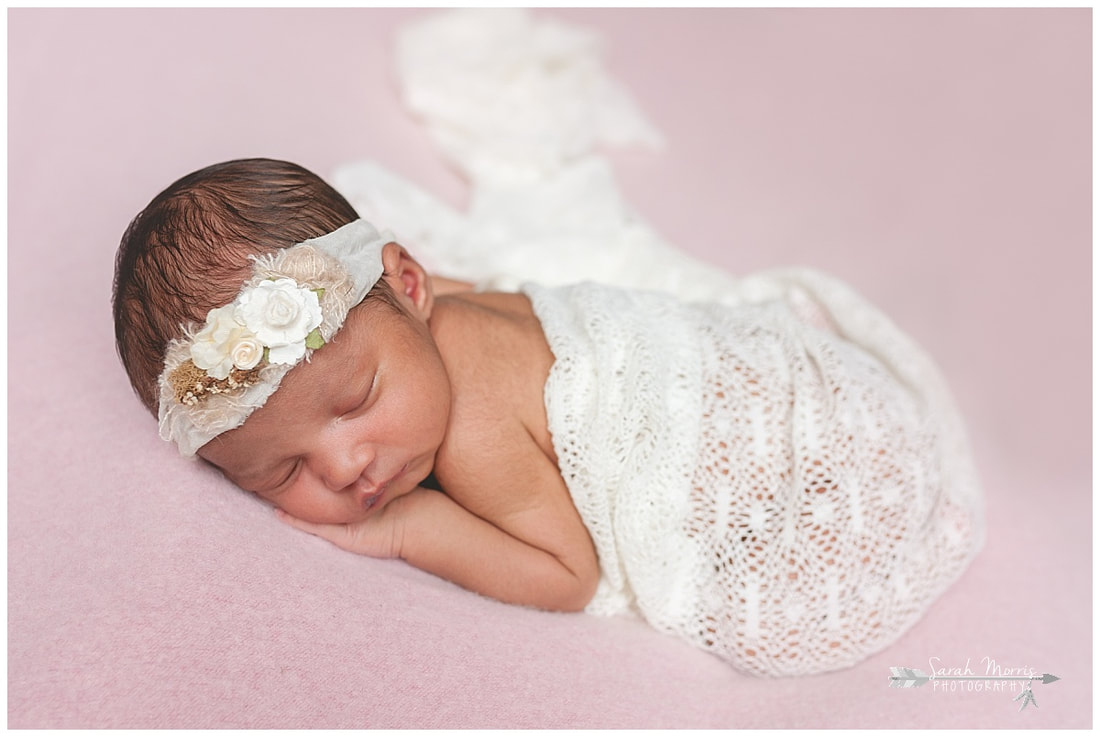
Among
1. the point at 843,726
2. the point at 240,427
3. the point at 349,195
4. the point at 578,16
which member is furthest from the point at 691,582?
the point at 578,16

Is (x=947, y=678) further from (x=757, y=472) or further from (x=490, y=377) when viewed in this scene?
(x=490, y=377)

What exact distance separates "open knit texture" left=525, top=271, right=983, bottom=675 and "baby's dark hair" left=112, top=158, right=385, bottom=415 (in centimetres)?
52

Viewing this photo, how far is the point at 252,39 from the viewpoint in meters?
2.55

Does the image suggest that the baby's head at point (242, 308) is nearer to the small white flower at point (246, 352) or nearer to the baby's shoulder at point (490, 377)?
the small white flower at point (246, 352)

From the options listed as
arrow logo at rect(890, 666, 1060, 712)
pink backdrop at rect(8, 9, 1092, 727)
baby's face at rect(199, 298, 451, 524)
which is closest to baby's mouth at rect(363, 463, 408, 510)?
baby's face at rect(199, 298, 451, 524)

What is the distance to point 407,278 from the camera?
65.7 inches

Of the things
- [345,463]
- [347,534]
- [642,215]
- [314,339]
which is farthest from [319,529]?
[642,215]

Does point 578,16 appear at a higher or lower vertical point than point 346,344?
higher

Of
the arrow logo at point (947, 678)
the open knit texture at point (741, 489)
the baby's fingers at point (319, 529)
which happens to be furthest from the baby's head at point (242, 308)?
the arrow logo at point (947, 678)

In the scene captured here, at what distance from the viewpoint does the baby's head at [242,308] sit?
4.42 ft

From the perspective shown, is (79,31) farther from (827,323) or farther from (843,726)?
(843,726)

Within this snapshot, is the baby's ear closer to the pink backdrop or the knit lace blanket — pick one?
the knit lace blanket

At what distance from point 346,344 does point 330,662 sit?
1.46 feet

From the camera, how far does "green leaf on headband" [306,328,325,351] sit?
137 cm
